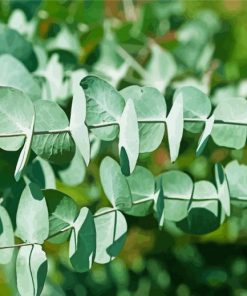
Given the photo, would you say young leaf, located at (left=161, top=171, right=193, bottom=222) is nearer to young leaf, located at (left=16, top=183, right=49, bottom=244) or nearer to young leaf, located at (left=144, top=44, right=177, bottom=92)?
young leaf, located at (left=16, top=183, right=49, bottom=244)

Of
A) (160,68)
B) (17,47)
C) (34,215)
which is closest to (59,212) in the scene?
(34,215)

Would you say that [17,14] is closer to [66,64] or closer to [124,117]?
[66,64]

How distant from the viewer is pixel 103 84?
35cm

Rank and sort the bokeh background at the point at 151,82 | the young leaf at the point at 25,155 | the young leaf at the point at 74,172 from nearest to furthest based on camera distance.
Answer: the young leaf at the point at 25,155
the young leaf at the point at 74,172
the bokeh background at the point at 151,82

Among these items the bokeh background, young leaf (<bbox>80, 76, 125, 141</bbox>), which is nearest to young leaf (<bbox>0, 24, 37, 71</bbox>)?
the bokeh background

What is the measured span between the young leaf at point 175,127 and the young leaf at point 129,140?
2 cm

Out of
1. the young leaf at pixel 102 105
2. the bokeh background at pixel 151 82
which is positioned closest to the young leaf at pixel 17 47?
the bokeh background at pixel 151 82

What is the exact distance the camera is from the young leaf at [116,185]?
354mm

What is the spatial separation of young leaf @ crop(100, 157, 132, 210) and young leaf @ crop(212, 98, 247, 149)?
55 millimetres

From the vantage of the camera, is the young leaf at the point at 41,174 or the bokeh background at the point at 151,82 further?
the bokeh background at the point at 151,82

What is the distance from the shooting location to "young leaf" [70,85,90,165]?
321 mm

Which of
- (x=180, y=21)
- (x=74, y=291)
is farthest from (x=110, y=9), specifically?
(x=74, y=291)

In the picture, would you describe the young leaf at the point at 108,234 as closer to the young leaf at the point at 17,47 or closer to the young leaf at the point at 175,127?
the young leaf at the point at 175,127

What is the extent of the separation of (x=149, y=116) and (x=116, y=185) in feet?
0.13
